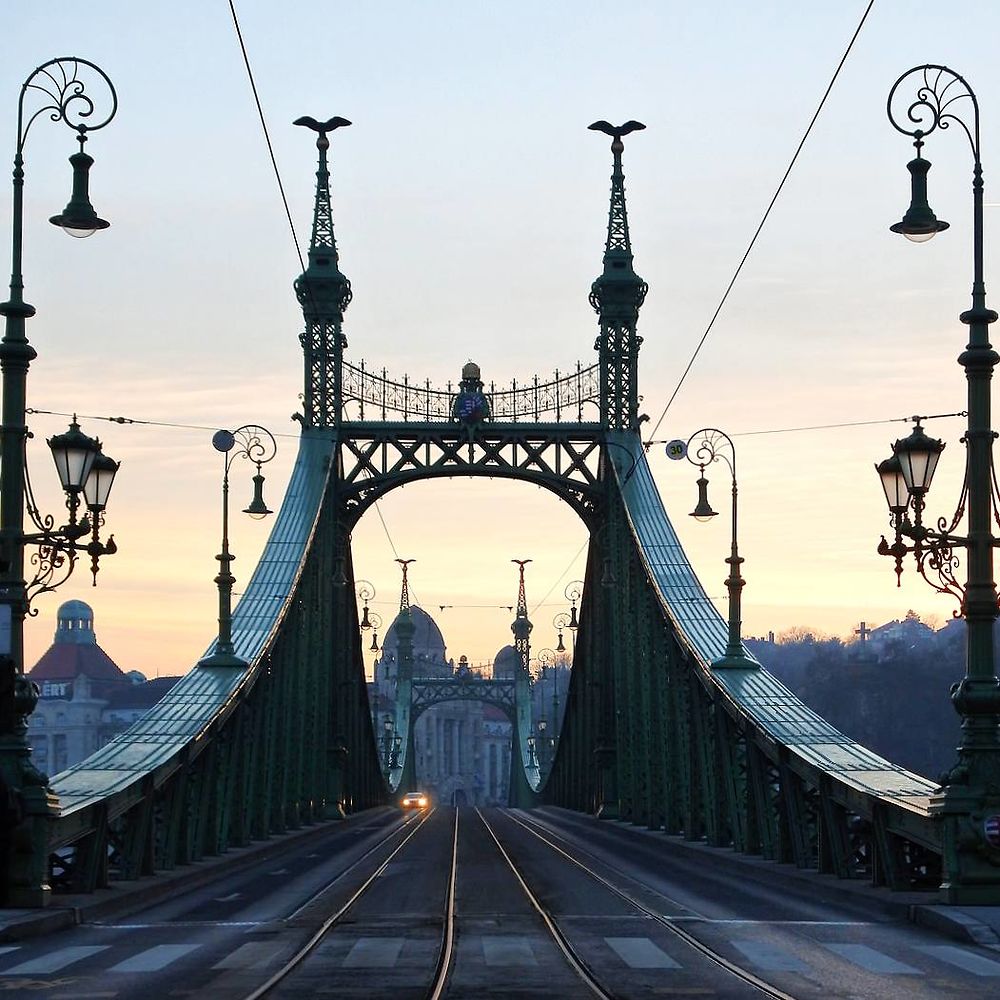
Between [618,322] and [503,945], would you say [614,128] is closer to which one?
[618,322]

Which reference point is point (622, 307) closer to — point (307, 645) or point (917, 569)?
point (307, 645)

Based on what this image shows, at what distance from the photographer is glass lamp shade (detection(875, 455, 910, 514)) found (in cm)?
2244

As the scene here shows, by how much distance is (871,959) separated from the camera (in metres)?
18.1

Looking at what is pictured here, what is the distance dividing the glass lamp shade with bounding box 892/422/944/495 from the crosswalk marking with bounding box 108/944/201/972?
28.0 feet

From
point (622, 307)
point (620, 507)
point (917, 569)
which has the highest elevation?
point (622, 307)

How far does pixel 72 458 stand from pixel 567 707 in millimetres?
51726

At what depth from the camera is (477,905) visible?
82.8ft

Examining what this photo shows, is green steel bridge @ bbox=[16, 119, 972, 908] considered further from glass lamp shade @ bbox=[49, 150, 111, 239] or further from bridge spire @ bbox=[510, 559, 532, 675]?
bridge spire @ bbox=[510, 559, 532, 675]

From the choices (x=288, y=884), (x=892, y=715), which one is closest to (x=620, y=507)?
(x=288, y=884)

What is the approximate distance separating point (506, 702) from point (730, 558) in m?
110

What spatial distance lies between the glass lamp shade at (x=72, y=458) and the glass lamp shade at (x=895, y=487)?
834cm

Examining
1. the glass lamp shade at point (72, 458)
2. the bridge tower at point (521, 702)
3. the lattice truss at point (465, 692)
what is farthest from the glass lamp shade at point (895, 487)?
the lattice truss at point (465, 692)

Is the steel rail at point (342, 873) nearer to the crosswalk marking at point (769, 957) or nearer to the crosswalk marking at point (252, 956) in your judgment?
the crosswalk marking at point (252, 956)

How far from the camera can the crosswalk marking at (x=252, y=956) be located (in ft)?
58.8
